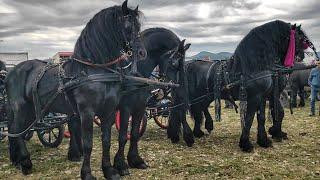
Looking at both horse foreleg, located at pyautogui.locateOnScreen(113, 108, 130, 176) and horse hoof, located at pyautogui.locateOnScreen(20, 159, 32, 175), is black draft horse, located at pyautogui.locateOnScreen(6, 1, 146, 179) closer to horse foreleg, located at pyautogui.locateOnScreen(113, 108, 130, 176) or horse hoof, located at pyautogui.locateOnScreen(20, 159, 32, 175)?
horse foreleg, located at pyautogui.locateOnScreen(113, 108, 130, 176)

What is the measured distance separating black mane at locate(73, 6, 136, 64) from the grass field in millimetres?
2508

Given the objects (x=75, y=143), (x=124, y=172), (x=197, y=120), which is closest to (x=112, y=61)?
(x=124, y=172)

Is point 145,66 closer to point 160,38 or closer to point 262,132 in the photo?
point 160,38

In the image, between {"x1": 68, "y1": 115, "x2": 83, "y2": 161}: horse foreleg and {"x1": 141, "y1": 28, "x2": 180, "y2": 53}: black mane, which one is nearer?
{"x1": 141, "y1": 28, "x2": 180, "y2": 53}: black mane

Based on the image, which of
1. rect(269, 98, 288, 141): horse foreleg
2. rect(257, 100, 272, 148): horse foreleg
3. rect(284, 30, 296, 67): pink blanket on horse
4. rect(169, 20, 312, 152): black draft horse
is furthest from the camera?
rect(269, 98, 288, 141): horse foreleg

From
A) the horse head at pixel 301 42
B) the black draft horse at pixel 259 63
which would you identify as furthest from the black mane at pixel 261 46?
the horse head at pixel 301 42

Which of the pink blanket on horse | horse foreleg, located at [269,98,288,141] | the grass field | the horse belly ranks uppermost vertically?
the pink blanket on horse

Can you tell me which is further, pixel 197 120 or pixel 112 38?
pixel 197 120

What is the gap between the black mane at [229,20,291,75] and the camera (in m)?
9.70

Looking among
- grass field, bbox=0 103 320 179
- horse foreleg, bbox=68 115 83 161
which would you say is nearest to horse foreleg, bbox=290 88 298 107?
grass field, bbox=0 103 320 179

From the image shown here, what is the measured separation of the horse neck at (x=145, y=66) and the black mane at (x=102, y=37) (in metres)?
1.60

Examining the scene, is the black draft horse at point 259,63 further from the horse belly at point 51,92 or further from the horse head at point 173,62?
the horse belly at point 51,92

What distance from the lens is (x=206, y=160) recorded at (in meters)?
9.17

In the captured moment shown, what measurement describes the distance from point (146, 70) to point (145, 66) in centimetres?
9
